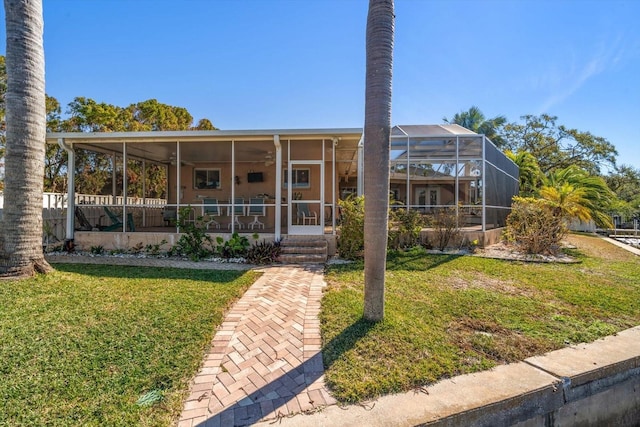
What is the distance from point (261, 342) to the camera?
3.47 m

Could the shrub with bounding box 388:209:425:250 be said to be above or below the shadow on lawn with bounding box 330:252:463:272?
above

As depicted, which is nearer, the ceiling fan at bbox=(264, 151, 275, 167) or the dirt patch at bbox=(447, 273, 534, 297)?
the dirt patch at bbox=(447, 273, 534, 297)

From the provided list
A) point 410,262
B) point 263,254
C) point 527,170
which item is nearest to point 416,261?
point 410,262

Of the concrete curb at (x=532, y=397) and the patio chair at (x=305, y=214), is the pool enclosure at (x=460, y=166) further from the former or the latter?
the concrete curb at (x=532, y=397)

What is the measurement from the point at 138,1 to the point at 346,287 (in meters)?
9.36

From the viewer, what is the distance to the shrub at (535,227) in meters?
9.30

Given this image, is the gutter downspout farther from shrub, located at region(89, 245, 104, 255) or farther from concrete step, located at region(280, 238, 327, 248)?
concrete step, located at region(280, 238, 327, 248)

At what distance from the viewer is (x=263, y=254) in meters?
8.10

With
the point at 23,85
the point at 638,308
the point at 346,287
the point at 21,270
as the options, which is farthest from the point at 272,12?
the point at 638,308

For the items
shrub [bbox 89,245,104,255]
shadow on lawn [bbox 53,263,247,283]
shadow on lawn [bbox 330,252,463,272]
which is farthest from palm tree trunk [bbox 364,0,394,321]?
shrub [bbox 89,245,104,255]

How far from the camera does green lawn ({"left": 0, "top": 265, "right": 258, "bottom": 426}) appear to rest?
2365mm

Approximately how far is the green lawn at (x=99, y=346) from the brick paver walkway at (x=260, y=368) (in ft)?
0.64

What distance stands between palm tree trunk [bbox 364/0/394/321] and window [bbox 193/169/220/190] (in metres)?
11.2

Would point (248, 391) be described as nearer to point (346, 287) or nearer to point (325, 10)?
point (346, 287)
